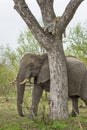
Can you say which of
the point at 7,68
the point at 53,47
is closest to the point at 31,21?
the point at 53,47

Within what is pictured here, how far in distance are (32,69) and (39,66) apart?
25 centimetres

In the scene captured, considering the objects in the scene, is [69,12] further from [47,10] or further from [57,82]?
[57,82]

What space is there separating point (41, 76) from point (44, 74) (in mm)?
140

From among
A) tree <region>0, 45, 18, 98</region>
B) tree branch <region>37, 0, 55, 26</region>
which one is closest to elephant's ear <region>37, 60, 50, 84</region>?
tree branch <region>37, 0, 55, 26</region>

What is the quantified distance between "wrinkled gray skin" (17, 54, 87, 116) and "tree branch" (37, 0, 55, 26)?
2482 mm

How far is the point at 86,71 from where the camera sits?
16.4 meters

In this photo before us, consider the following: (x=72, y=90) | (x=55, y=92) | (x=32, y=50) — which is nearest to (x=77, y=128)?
(x=55, y=92)

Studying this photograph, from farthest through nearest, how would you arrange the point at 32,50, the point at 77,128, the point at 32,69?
the point at 32,50 < the point at 32,69 < the point at 77,128

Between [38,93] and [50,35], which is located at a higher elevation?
[50,35]

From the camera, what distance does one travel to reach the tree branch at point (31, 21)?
13.3 m

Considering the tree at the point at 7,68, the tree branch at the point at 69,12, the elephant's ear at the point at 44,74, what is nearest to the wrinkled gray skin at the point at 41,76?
the elephant's ear at the point at 44,74

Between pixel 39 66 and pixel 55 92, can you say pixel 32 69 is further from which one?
pixel 55 92

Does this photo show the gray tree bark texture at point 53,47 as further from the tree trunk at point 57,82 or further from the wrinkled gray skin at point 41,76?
the wrinkled gray skin at point 41,76

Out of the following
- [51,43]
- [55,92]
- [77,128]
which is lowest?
[77,128]
